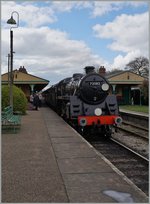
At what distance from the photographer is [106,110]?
15367mm

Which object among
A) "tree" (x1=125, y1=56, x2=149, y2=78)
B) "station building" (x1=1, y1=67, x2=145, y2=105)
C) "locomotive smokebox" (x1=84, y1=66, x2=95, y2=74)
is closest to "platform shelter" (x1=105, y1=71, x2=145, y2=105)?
"station building" (x1=1, y1=67, x2=145, y2=105)

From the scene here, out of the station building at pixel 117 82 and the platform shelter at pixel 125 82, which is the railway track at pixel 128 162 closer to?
the station building at pixel 117 82

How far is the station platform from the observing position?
564 centimetres

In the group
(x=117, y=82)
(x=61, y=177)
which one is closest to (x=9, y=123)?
(x=61, y=177)

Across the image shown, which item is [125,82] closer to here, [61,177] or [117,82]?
[117,82]

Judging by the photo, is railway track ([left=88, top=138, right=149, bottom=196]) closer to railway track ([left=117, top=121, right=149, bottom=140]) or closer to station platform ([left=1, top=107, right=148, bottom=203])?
station platform ([left=1, top=107, right=148, bottom=203])

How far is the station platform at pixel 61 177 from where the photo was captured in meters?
5.64

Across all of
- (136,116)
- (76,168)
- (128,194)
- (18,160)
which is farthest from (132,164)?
(136,116)

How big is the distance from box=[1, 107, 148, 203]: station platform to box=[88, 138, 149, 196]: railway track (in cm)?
65

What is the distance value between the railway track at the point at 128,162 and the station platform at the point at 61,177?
0.65 metres

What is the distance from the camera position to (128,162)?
1009 cm

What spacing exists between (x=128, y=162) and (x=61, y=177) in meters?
3.63

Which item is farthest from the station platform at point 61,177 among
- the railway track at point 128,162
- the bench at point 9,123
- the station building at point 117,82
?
the station building at point 117,82

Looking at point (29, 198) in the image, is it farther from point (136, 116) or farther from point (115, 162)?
point (136, 116)
